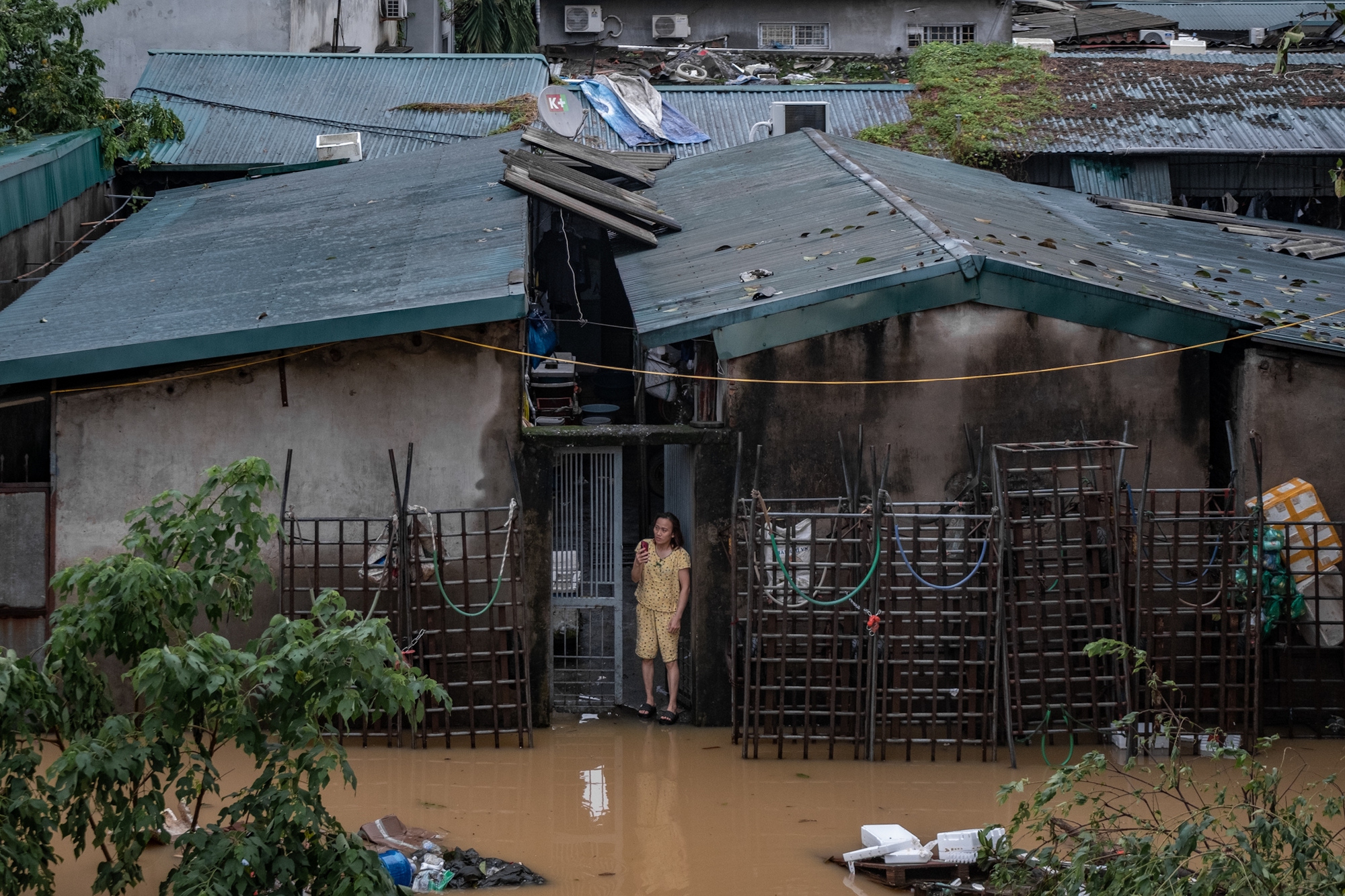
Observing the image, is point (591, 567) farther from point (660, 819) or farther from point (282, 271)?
point (282, 271)

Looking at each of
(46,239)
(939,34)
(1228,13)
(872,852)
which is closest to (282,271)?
(46,239)

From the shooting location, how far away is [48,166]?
14.7 metres

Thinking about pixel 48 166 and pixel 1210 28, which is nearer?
pixel 48 166

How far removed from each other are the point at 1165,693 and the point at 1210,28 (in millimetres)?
25195

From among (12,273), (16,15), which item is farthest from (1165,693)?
(16,15)

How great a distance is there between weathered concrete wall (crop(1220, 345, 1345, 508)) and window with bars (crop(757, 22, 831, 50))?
58.0ft

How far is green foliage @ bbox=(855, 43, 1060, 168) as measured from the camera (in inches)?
774

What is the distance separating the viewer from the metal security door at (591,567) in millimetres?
11477

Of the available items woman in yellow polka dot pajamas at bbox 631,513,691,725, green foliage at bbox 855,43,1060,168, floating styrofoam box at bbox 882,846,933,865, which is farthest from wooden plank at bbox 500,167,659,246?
floating styrofoam box at bbox 882,846,933,865

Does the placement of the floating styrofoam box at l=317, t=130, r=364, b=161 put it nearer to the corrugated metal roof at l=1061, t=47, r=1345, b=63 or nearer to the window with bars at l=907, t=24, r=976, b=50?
the corrugated metal roof at l=1061, t=47, r=1345, b=63

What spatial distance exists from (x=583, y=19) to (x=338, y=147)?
986 centimetres

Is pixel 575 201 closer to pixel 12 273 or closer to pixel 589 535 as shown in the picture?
pixel 589 535

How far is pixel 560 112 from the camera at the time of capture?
59.1 ft

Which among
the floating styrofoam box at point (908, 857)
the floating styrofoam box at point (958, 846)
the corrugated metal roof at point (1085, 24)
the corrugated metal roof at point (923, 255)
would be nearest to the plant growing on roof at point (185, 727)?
the floating styrofoam box at point (908, 857)
